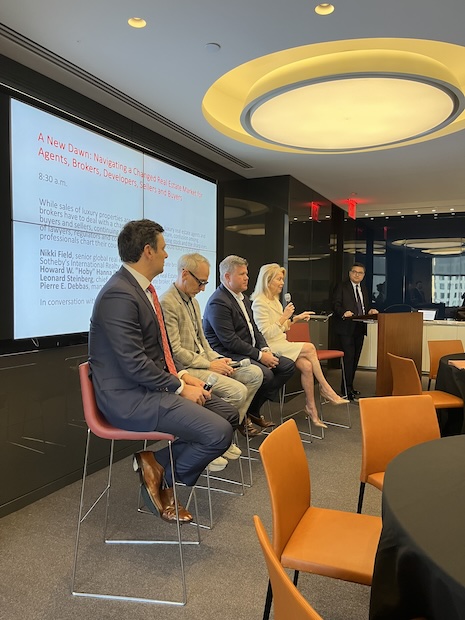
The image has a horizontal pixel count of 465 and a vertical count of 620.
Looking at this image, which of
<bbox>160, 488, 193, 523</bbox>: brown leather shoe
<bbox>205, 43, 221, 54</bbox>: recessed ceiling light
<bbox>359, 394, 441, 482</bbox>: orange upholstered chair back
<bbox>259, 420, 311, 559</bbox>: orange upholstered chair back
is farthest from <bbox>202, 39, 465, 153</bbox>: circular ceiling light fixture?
<bbox>160, 488, 193, 523</bbox>: brown leather shoe

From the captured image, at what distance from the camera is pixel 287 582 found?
809 millimetres

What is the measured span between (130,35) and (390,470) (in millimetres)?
2593

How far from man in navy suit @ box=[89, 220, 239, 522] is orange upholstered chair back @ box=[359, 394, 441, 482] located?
0.68 metres

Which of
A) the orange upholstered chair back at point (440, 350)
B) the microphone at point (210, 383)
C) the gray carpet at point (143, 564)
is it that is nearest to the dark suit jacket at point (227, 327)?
the microphone at point (210, 383)

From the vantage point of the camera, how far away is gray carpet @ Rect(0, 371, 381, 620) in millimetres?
2008

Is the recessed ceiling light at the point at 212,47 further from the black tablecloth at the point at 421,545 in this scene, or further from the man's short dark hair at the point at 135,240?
the black tablecloth at the point at 421,545

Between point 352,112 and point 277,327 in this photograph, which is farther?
point 277,327

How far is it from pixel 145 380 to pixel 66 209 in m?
1.63

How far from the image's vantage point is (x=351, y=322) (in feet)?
20.4

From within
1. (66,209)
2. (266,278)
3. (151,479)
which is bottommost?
(151,479)

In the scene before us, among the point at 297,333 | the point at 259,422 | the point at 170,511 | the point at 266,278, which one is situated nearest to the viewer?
the point at 170,511

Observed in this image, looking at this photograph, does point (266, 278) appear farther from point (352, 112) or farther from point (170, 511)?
point (170, 511)

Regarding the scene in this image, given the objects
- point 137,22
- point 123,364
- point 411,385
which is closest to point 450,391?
point 411,385

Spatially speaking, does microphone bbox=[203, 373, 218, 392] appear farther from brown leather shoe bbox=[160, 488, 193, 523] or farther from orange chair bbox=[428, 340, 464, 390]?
orange chair bbox=[428, 340, 464, 390]
